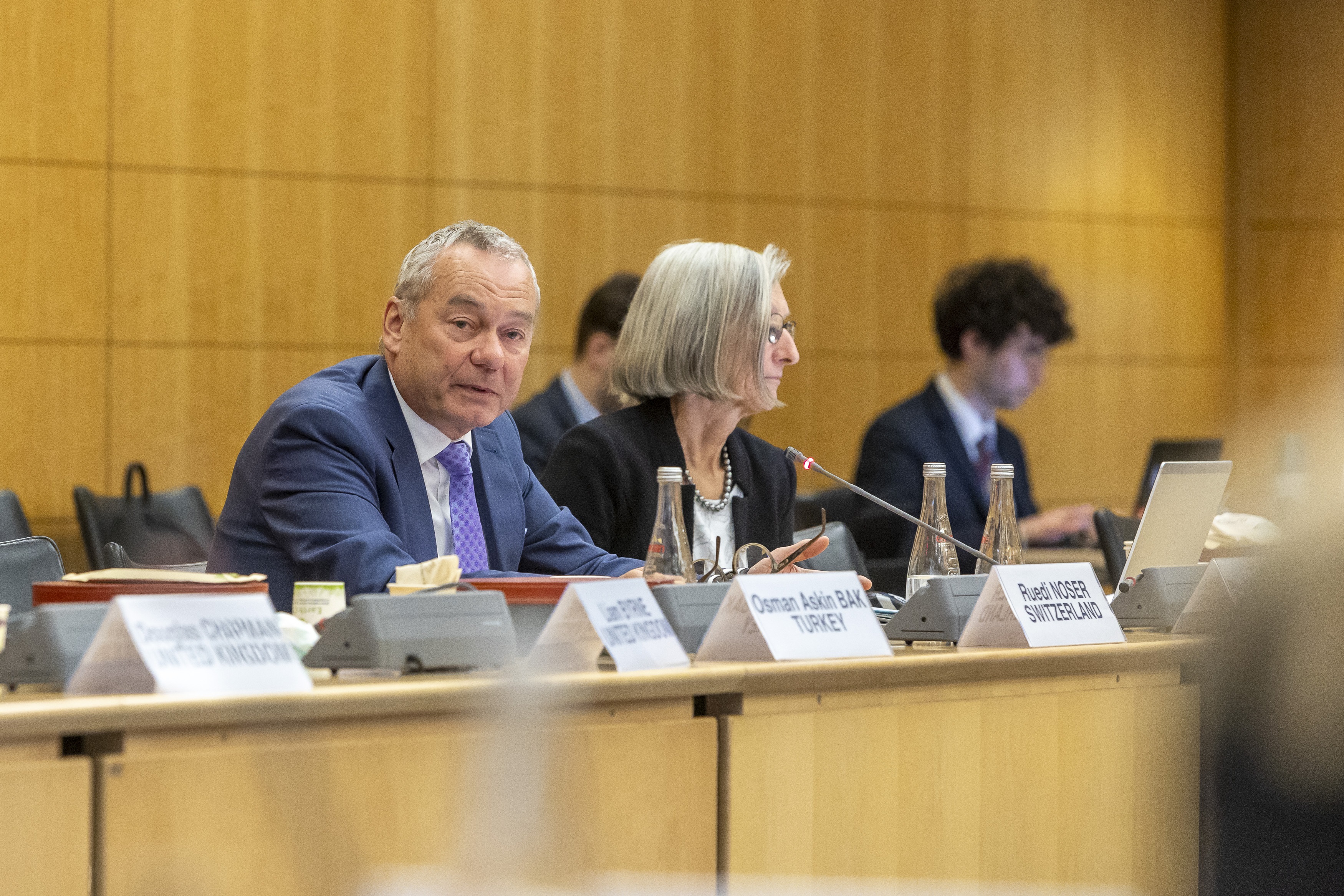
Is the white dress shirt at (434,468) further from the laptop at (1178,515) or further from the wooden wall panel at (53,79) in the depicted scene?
the wooden wall panel at (53,79)

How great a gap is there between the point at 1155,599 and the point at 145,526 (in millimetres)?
2906

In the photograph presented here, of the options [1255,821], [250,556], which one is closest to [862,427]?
[250,556]

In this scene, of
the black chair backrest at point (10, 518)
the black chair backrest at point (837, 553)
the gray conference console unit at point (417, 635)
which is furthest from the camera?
the black chair backrest at point (10, 518)

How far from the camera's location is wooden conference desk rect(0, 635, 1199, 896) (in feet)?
4.30

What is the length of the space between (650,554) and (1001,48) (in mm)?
4719

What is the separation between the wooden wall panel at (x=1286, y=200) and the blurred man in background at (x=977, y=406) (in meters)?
2.14

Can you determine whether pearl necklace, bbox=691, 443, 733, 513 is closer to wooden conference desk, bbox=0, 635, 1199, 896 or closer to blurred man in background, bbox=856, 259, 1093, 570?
wooden conference desk, bbox=0, 635, 1199, 896

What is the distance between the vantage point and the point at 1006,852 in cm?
189

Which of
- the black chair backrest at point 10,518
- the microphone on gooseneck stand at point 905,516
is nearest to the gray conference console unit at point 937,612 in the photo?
the microphone on gooseneck stand at point 905,516

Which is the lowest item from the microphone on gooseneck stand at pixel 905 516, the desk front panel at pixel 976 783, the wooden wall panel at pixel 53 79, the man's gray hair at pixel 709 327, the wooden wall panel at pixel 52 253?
the desk front panel at pixel 976 783

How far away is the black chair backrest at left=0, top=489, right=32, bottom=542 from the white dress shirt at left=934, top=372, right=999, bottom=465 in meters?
2.27

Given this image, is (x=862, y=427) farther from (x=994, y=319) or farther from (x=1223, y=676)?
(x=1223, y=676)

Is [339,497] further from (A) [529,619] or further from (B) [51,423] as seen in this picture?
(B) [51,423]

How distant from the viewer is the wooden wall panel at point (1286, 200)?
6.55 meters
